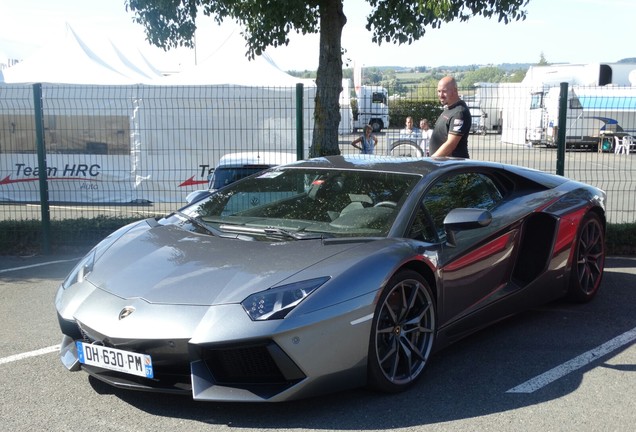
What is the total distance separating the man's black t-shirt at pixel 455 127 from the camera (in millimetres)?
6789

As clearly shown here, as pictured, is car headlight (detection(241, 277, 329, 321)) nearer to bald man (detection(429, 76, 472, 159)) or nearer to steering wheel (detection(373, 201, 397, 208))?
steering wheel (detection(373, 201, 397, 208))

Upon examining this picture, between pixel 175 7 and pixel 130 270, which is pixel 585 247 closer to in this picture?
pixel 130 270

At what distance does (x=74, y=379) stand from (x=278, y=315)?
1.48m

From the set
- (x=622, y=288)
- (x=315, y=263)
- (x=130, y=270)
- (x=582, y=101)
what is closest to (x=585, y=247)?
(x=622, y=288)

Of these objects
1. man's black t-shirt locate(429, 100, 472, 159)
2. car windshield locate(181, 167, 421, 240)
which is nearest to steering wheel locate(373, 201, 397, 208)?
car windshield locate(181, 167, 421, 240)

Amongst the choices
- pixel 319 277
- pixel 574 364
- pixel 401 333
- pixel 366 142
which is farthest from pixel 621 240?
pixel 366 142

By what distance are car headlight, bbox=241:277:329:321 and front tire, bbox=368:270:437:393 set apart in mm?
414

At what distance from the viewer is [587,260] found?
563cm

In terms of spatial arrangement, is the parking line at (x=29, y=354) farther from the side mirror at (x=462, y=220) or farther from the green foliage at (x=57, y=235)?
the green foliage at (x=57, y=235)

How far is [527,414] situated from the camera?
11.6ft

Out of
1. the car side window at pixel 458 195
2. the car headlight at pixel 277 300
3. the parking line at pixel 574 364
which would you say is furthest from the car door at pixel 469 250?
the car headlight at pixel 277 300

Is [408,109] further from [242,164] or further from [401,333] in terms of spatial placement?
[401,333]

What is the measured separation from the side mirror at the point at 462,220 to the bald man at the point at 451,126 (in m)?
2.53

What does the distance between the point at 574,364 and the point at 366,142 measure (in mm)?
8748
